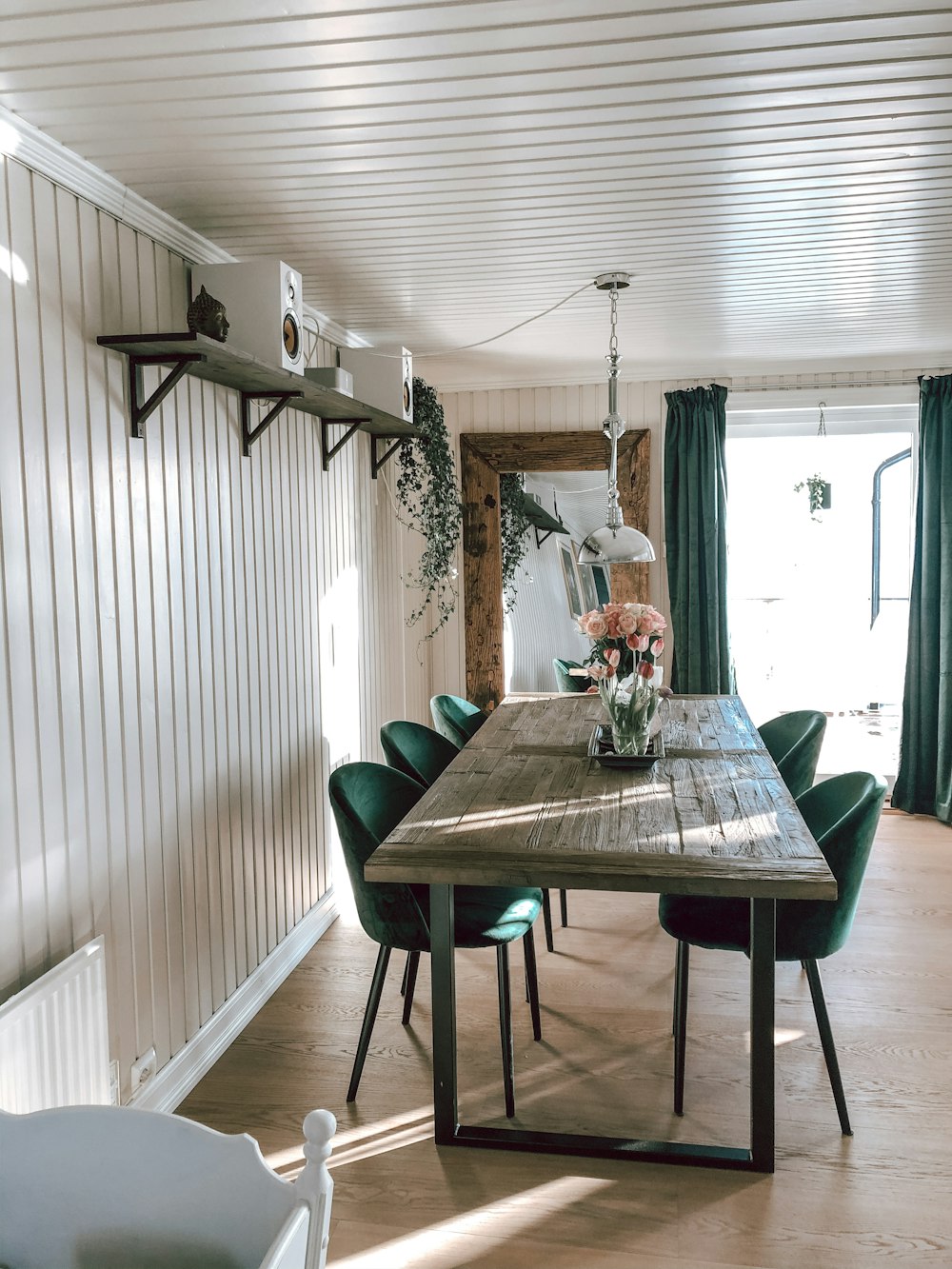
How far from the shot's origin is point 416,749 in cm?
376

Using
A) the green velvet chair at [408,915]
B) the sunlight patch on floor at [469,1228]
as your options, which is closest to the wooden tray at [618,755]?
the green velvet chair at [408,915]

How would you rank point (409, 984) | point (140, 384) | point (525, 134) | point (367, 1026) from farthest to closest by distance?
point (409, 984) < point (367, 1026) < point (140, 384) < point (525, 134)

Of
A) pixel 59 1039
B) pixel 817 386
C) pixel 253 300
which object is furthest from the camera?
pixel 817 386

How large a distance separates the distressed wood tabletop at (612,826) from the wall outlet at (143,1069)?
80 centimetres

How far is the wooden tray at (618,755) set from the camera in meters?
3.18

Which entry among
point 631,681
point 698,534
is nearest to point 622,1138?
point 631,681

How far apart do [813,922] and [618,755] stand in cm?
88

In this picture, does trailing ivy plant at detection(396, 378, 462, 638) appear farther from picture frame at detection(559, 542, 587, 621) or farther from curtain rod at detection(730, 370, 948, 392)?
curtain rod at detection(730, 370, 948, 392)

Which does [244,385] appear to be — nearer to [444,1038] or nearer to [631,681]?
[631,681]

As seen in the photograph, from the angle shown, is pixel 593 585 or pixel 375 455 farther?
pixel 593 585

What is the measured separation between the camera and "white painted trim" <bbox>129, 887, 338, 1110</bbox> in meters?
2.59

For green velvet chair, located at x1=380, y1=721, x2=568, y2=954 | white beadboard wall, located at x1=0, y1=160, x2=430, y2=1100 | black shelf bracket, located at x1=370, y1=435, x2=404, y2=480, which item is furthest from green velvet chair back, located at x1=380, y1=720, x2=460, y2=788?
black shelf bracket, located at x1=370, y1=435, x2=404, y2=480

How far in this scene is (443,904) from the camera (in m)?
2.42

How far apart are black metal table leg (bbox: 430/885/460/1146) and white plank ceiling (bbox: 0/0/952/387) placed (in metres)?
1.78
